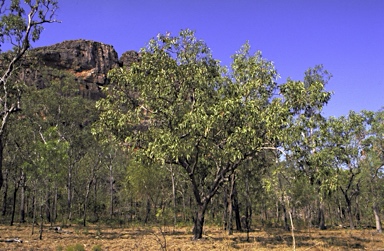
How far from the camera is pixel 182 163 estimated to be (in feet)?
68.7

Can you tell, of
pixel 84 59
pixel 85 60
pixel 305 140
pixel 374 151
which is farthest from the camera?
pixel 84 59

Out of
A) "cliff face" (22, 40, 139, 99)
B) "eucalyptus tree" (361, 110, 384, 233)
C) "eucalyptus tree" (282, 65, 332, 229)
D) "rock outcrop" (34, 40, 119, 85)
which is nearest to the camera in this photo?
"eucalyptus tree" (282, 65, 332, 229)

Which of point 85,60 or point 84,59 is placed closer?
point 85,60

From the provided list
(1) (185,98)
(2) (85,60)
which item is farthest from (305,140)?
(2) (85,60)

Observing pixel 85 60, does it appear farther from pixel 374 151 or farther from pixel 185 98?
pixel 185 98

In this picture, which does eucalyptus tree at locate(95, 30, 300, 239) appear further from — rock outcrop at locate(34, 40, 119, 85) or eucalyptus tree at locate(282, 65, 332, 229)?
rock outcrop at locate(34, 40, 119, 85)

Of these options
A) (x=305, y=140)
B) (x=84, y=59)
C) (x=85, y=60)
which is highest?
(x=84, y=59)

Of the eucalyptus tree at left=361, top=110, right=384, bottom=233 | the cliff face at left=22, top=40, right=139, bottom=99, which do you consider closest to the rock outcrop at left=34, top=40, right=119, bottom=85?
the cliff face at left=22, top=40, right=139, bottom=99

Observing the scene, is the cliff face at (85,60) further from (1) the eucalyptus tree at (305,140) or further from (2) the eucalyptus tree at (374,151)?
(1) the eucalyptus tree at (305,140)

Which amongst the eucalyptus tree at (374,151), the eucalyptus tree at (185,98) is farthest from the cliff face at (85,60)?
the eucalyptus tree at (185,98)

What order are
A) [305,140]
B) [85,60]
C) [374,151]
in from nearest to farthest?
[305,140]
[374,151]
[85,60]

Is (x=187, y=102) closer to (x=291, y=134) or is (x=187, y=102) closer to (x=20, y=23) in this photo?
(x=291, y=134)

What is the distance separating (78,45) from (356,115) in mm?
128539

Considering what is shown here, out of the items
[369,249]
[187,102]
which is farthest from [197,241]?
[369,249]
